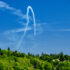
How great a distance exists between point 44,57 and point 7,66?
40739 mm

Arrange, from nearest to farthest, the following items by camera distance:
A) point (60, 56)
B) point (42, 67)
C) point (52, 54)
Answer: point (42, 67)
point (60, 56)
point (52, 54)

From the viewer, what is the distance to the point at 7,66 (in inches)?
3762

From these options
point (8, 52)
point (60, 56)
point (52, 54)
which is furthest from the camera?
point (52, 54)

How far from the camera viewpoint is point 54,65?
4382 inches

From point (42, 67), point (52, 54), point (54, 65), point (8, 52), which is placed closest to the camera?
point (42, 67)

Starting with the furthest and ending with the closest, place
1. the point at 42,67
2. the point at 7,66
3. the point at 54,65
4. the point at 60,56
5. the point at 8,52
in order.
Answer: the point at 60,56, the point at 8,52, the point at 54,65, the point at 42,67, the point at 7,66

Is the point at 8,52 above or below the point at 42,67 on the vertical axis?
above

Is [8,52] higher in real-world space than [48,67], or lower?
higher

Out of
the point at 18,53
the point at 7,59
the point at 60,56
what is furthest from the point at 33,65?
the point at 60,56

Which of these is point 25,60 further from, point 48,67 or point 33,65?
point 48,67

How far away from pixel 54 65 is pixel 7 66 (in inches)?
1021

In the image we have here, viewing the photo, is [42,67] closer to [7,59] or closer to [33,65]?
[33,65]

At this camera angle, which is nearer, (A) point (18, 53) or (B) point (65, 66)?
(B) point (65, 66)

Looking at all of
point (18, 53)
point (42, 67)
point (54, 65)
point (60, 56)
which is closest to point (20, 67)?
point (42, 67)
